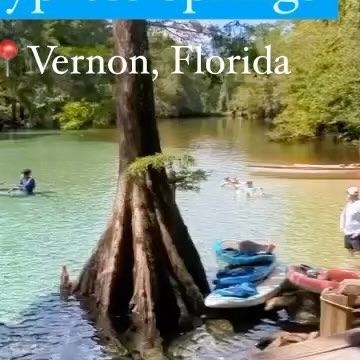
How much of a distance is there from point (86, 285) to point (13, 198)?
3581mm

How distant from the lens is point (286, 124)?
9.06 meters

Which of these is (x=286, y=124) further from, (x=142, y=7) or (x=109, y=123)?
(x=142, y=7)

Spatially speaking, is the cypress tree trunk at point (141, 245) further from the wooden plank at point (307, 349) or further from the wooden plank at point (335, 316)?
the wooden plank at point (307, 349)

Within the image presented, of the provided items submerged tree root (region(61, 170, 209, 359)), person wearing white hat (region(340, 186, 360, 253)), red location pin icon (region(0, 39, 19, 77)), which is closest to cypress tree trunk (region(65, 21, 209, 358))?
submerged tree root (region(61, 170, 209, 359))

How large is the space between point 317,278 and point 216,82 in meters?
1.89

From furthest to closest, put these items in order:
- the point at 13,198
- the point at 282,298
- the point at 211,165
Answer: the point at 211,165 < the point at 13,198 < the point at 282,298

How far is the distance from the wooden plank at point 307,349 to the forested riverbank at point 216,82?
269 cm

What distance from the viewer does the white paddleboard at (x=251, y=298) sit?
4.10m

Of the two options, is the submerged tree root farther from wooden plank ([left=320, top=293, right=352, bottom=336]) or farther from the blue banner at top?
wooden plank ([left=320, top=293, right=352, bottom=336])

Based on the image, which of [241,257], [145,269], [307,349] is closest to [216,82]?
[241,257]

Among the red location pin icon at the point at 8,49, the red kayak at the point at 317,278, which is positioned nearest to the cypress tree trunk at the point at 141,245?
the red kayak at the point at 317,278

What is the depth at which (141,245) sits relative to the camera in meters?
4.10

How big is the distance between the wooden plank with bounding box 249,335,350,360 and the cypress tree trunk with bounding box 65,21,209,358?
5.61 feet

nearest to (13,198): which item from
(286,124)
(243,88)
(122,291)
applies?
(243,88)
